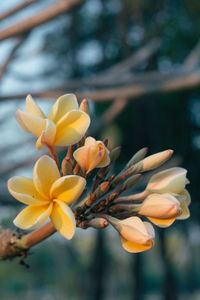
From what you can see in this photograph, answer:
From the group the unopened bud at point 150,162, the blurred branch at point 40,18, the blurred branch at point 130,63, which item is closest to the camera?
the unopened bud at point 150,162

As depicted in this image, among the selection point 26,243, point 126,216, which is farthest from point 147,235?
point 26,243

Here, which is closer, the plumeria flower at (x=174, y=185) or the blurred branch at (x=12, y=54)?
the plumeria flower at (x=174, y=185)

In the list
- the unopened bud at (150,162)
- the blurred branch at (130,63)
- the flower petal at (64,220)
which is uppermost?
the flower petal at (64,220)

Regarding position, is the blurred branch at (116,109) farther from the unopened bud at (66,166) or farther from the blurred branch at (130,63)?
the unopened bud at (66,166)

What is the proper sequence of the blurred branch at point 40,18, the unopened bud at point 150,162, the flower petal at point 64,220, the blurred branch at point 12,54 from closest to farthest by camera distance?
the flower petal at point 64,220
the unopened bud at point 150,162
the blurred branch at point 40,18
the blurred branch at point 12,54

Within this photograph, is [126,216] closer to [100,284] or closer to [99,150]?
[99,150]

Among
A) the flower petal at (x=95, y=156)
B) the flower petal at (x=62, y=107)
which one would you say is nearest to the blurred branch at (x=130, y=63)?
the flower petal at (x=62, y=107)

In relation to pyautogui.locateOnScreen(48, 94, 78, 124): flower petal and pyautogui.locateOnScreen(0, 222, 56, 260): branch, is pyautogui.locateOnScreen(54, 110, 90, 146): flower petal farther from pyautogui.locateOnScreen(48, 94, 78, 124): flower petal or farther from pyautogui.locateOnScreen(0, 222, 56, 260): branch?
pyautogui.locateOnScreen(0, 222, 56, 260): branch
